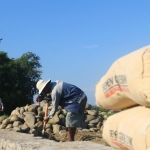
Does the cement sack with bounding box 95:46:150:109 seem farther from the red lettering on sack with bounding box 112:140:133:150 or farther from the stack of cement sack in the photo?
the red lettering on sack with bounding box 112:140:133:150

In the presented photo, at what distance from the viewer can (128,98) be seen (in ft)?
11.4

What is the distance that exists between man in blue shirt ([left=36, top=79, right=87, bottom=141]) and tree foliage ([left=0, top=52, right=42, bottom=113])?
73.2 ft

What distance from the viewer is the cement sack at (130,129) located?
3.05 meters

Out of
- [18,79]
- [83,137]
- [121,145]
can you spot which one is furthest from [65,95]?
[18,79]

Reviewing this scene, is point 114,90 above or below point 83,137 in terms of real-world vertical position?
above

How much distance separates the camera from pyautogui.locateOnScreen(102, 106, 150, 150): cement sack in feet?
10.0

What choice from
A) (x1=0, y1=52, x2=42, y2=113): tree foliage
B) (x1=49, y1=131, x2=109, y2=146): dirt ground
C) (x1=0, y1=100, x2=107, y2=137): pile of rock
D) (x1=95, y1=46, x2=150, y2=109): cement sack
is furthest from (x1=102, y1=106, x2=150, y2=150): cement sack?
(x1=0, y1=52, x2=42, y2=113): tree foliage

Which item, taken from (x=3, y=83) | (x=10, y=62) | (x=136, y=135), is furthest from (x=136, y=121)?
(x=10, y=62)

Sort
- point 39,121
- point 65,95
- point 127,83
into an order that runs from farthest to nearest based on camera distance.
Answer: point 39,121 < point 65,95 < point 127,83

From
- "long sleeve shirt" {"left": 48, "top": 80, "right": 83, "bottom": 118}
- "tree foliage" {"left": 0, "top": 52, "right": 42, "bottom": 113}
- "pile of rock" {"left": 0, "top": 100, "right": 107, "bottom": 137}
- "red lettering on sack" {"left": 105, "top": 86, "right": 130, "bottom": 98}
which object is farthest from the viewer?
"tree foliage" {"left": 0, "top": 52, "right": 42, "bottom": 113}

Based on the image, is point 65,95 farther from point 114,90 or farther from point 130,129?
point 130,129

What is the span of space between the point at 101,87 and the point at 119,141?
50 centimetres

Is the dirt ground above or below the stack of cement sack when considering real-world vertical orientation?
below

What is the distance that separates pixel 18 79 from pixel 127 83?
32926 mm
